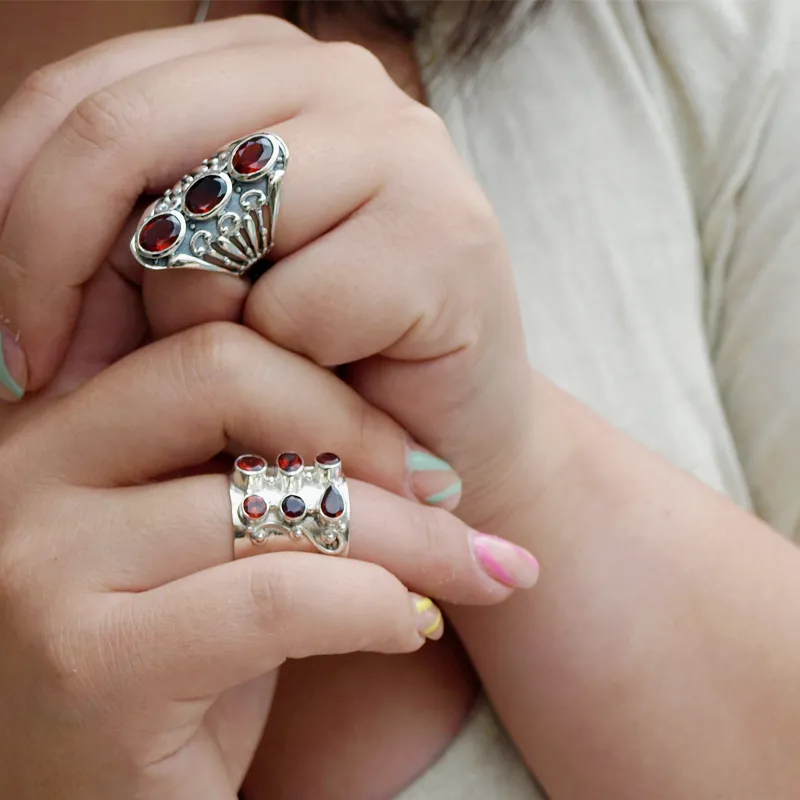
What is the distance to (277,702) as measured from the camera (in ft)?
2.49

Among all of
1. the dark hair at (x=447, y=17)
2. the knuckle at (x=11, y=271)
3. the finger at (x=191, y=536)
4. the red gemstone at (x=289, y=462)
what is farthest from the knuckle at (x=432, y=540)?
the dark hair at (x=447, y=17)

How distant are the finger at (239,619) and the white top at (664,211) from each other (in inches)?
18.4

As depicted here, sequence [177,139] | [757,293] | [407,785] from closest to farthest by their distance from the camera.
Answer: [177,139]
[407,785]
[757,293]

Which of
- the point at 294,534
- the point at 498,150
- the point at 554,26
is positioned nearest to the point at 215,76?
the point at 294,534

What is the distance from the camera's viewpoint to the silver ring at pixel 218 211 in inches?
18.3

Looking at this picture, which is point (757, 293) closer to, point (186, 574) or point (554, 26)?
point (554, 26)

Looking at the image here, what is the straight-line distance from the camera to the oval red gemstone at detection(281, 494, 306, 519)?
500 millimetres

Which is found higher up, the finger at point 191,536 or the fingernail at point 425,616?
the finger at point 191,536

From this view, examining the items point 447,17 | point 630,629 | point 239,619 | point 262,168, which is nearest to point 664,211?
point 447,17

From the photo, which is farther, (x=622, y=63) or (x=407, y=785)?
(x=622, y=63)

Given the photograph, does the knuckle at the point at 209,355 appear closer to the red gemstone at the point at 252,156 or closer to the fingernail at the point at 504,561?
the red gemstone at the point at 252,156

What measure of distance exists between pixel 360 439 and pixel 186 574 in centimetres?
16

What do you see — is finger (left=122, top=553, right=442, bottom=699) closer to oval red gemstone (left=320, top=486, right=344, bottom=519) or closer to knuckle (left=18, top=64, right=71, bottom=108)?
oval red gemstone (left=320, top=486, right=344, bottom=519)

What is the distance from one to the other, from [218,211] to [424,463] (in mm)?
253
